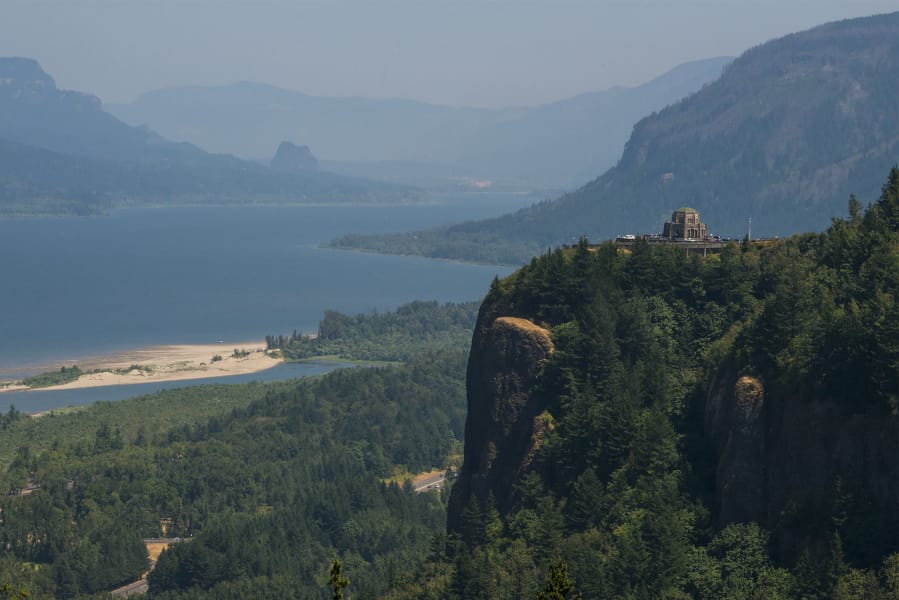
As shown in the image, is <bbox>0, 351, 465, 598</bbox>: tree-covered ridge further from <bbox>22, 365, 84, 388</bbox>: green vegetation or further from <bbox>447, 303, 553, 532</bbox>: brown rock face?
<bbox>22, 365, 84, 388</bbox>: green vegetation

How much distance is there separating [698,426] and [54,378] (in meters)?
120

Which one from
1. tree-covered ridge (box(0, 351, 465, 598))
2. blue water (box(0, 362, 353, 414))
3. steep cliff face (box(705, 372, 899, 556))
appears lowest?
tree-covered ridge (box(0, 351, 465, 598))

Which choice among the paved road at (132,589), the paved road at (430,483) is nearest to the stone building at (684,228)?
the paved road at (430,483)

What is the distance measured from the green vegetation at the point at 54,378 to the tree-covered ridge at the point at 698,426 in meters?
102

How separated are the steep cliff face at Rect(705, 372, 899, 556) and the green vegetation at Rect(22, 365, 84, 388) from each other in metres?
121

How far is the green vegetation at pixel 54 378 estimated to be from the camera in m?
184

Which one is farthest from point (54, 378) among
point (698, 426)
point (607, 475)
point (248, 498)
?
point (698, 426)

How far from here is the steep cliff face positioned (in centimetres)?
6612

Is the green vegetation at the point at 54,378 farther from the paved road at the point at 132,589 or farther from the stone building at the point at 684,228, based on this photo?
the stone building at the point at 684,228

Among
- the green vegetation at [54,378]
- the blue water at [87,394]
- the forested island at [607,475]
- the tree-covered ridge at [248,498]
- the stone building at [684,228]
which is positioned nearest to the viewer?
the forested island at [607,475]

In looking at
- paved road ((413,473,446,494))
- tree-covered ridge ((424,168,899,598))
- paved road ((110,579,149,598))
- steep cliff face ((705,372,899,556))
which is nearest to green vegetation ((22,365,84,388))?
paved road ((413,473,446,494))

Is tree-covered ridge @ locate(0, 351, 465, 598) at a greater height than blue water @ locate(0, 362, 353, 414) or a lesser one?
lesser

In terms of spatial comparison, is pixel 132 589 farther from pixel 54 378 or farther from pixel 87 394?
pixel 54 378

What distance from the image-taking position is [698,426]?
3211 inches
